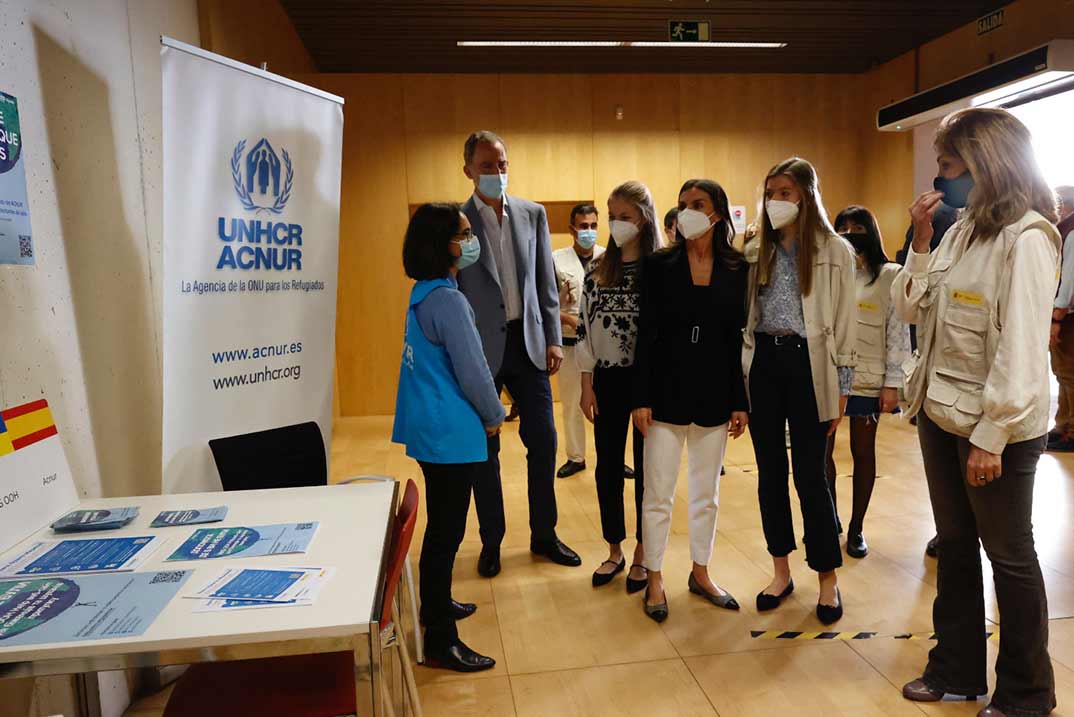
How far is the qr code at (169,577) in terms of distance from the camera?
1406mm

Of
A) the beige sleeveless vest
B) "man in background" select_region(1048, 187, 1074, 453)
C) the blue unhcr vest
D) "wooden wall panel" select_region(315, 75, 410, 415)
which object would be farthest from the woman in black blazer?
"wooden wall panel" select_region(315, 75, 410, 415)

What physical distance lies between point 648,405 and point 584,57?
16.4ft

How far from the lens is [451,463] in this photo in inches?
89.7

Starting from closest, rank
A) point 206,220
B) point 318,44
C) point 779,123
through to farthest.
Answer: point 206,220, point 318,44, point 779,123

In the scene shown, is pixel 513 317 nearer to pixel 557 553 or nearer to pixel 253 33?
pixel 557 553

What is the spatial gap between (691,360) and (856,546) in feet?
4.60

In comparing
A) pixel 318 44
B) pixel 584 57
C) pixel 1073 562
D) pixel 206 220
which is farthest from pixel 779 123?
pixel 206 220

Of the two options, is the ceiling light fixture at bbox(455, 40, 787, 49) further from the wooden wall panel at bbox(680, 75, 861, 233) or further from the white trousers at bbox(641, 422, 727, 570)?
the white trousers at bbox(641, 422, 727, 570)

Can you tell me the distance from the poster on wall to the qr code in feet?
2.90

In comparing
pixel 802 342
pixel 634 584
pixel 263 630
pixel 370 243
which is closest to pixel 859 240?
pixel 802 342

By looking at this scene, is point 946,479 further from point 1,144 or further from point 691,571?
point 1,144

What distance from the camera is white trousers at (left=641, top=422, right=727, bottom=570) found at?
2.70 metres

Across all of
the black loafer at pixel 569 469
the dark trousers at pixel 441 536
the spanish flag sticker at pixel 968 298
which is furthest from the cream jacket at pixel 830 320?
the black loafer at pixel 569 469

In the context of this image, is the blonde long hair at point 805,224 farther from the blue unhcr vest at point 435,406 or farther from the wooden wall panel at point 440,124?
the wooden wall panel at point 440,124
